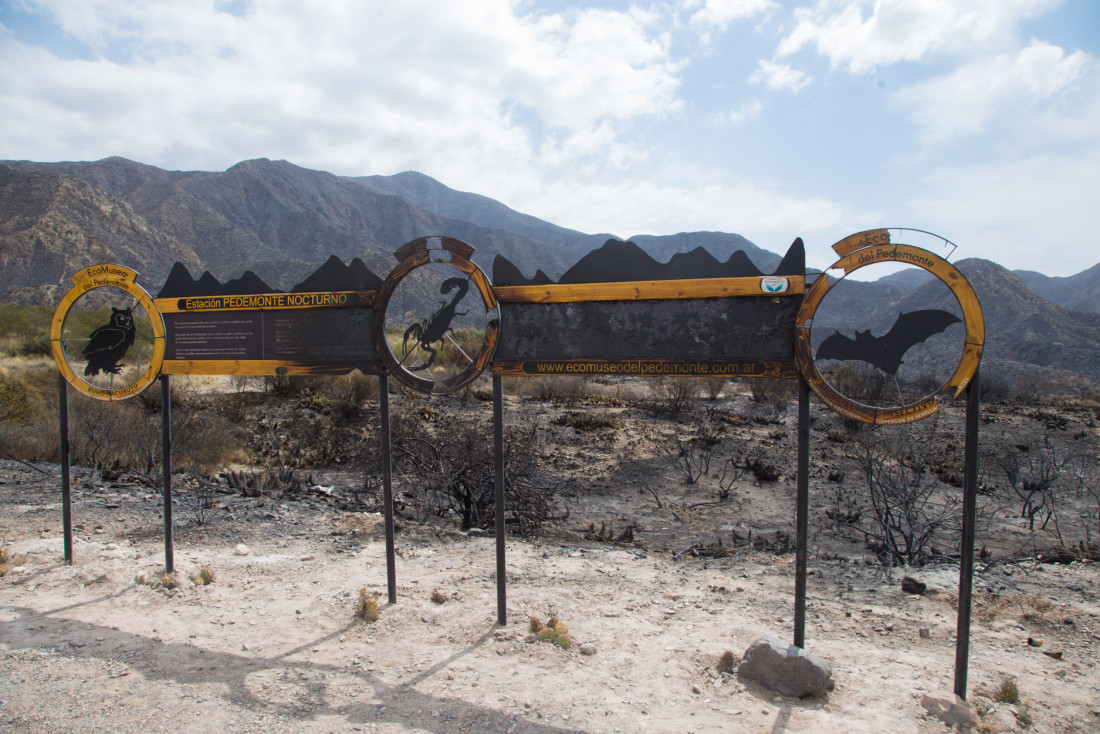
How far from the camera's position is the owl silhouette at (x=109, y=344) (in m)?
5.08

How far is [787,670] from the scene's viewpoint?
132 inches

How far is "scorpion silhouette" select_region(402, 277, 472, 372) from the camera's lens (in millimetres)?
3916

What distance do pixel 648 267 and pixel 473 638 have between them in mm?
2719

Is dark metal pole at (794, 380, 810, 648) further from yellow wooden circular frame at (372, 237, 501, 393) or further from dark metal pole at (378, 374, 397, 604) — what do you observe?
dark metal pole at (378, 374, 397, 604)

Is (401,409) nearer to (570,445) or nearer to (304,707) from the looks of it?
(570,445)

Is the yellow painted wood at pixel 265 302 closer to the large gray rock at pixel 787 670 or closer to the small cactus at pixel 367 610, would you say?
the small cactus at pixel 367 610

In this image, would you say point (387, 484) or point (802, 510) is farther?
point (387, 484)

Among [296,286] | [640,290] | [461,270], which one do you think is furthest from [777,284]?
[296,286]

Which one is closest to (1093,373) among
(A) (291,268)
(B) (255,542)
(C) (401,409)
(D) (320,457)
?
(C) (401,409)

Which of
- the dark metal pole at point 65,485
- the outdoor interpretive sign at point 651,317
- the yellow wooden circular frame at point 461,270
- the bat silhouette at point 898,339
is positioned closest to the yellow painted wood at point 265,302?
the yellow wooden circular frame at point 461,270

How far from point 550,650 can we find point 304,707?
4.84ft

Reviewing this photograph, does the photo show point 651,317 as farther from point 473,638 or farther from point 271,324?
point 271,324

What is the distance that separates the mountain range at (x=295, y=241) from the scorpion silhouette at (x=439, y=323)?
1.25 ft

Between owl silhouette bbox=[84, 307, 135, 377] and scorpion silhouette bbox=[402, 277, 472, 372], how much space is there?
281cm
